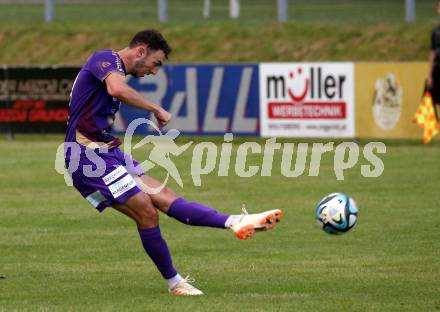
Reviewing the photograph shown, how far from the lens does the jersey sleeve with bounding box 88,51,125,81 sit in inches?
360

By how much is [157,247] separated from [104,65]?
4.78 ft

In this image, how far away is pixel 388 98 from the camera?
21891 mm

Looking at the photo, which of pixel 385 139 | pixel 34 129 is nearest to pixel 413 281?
pixel 385 139

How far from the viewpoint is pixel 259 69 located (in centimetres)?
2286

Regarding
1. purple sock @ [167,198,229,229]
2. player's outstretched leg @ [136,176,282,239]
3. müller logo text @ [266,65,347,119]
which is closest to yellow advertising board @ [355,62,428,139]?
müller logo text @ [266,65,347,119]

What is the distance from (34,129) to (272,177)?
7752mm

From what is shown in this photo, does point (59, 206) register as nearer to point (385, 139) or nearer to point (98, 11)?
point (385, 139)

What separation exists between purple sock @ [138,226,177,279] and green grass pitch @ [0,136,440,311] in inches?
9.5

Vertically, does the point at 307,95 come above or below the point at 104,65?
below

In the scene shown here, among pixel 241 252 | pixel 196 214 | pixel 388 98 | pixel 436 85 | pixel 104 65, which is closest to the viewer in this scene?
pixel 104 65

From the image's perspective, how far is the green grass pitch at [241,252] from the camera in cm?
918

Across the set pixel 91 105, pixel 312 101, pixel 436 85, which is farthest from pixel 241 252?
pixel 312 101

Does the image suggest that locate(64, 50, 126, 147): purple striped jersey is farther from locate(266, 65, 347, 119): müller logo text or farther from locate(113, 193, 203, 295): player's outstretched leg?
locate(266, 65, 347, 119): müller logo text

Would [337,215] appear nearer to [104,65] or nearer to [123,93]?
[123,93]
